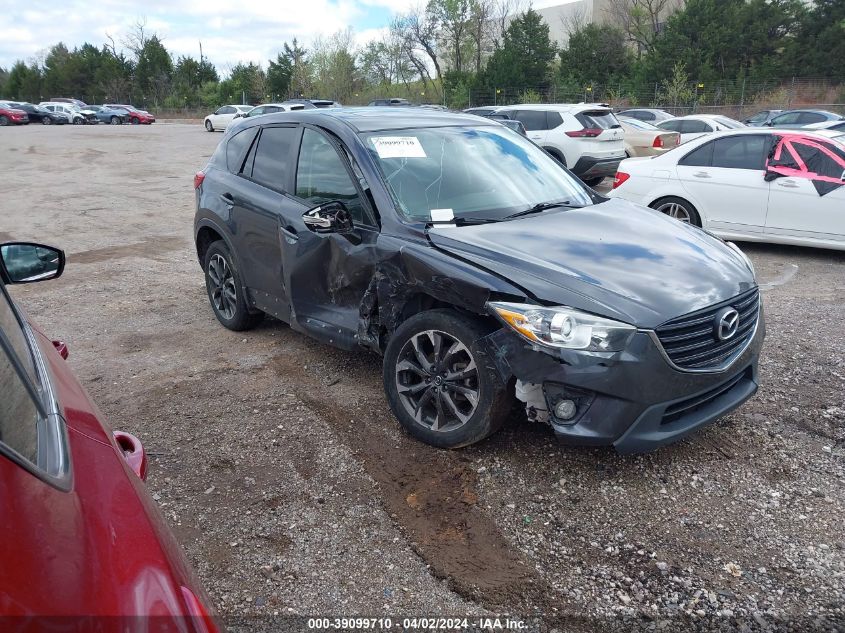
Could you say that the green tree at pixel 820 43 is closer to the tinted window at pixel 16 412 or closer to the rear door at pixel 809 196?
the rear door at pixel 809 196

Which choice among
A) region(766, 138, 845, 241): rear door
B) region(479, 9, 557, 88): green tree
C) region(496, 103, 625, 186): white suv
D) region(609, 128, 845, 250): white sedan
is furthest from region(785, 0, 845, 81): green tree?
region(766, 138, 845, 241): rear door

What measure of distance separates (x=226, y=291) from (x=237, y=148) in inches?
45.9

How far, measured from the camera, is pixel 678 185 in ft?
27.4

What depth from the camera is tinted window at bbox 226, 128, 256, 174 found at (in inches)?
207

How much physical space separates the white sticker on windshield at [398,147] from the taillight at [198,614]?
3224 millimetres

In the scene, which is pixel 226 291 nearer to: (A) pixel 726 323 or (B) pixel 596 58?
(A) pixel 726 323

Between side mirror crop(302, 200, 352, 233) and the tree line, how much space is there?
42.5m

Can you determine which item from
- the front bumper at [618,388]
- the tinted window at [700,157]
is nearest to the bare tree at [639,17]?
the tinted window at [700,157]

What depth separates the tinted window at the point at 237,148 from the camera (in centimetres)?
527

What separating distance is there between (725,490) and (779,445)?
0.63m

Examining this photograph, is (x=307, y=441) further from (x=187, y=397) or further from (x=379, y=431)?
(x=187, y=397)

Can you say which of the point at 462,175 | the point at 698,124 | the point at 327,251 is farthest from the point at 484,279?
the point at 698,124

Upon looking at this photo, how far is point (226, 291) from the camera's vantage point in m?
5.56

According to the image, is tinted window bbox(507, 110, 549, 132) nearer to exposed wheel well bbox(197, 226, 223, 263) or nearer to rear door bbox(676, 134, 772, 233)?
rear door bbox(676, 134, 772, 233)
